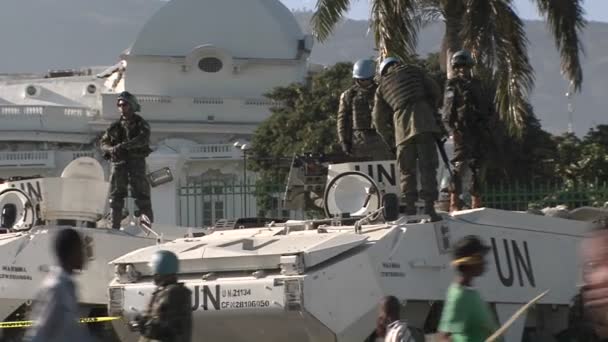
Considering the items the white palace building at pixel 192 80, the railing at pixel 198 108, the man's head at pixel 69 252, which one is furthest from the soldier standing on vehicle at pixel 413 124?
the railing at pixel 198 108

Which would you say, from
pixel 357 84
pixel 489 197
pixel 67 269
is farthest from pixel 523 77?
pixel 67 269

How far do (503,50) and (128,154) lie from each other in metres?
7.94

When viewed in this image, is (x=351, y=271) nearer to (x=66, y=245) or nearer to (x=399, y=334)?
(x=399, y=334)

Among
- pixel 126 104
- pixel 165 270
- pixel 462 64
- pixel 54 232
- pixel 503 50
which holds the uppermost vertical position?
pixel 503 50

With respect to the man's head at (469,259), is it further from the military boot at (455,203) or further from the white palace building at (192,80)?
the white palace building at (192,80)

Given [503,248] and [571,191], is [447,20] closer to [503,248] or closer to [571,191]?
[571,191]

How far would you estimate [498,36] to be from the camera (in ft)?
84.2

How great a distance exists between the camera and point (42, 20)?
16562 cm

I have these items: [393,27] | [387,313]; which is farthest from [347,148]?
[393,27]

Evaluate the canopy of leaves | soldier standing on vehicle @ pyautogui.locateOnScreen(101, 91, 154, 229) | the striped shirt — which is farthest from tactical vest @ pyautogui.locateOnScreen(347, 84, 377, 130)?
the canopy of leaves

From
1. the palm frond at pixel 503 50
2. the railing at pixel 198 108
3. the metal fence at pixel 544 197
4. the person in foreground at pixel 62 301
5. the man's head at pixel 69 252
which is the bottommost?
the person in foreground at pixel 62 301

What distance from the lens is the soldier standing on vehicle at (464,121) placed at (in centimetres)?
1702

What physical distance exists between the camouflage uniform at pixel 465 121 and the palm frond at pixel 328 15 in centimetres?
929

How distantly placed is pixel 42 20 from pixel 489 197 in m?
146
